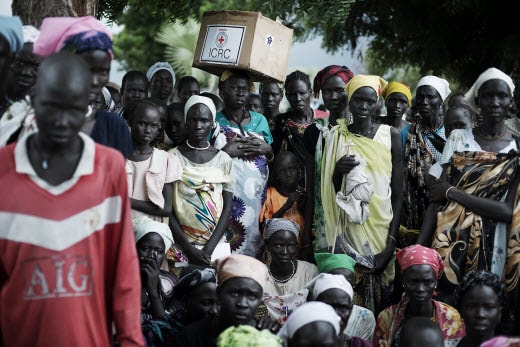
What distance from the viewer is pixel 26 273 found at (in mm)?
3084

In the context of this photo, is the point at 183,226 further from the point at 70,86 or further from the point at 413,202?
the point at 70,86

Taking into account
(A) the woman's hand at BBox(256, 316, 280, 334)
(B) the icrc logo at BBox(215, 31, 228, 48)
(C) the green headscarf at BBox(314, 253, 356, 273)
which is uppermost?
(B) the icrc logo at BBox(215, 31, 228, 48)

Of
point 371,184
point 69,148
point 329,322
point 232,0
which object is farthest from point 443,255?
point 232,0

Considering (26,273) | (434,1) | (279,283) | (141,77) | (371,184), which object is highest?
(434,1)

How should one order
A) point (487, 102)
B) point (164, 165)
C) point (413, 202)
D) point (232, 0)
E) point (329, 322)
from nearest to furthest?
point (329, 322) < point (487, 102) < point (164, 165) < point (413, 202) < point (232, 0)

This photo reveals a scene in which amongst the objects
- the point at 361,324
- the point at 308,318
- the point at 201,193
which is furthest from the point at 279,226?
the point at 308,318

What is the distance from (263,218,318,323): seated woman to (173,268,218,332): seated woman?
1.95 feet

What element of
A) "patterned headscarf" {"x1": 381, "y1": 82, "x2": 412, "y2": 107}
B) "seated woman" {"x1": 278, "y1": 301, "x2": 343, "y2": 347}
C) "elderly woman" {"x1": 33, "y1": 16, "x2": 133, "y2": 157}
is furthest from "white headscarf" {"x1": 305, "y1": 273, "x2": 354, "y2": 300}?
"patterned headscarf" {"x1": 381, "y1": 82, "x2": 412, "y2": 107}

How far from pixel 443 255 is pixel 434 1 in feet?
10.5

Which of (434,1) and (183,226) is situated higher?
(434,1)

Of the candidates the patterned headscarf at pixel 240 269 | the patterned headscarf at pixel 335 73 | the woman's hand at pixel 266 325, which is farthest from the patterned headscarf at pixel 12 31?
the patterned headscarf at pixel 335 73

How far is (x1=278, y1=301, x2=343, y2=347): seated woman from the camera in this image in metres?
3.88

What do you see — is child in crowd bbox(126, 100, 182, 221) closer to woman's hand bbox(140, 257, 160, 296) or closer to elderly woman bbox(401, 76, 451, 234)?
woman's hand bbox(140, 257, 160, 296)

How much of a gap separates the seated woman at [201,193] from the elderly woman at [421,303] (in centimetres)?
133
